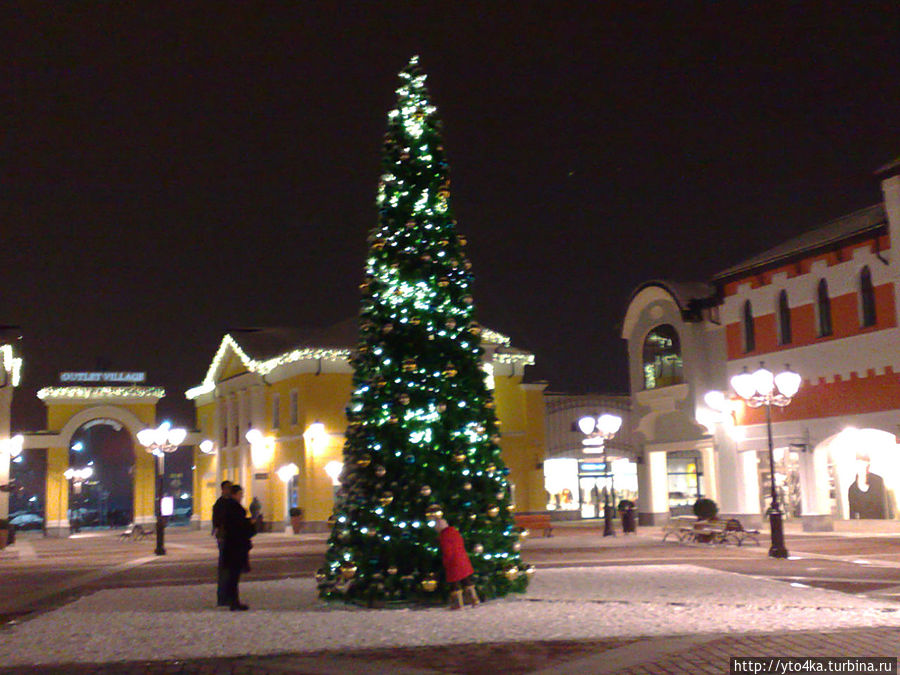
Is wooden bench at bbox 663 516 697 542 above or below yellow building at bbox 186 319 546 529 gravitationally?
below

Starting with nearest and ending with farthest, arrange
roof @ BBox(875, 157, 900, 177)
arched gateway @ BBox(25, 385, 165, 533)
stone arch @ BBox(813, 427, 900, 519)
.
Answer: roof @ BBox(875, 157, 900, 177) → stone arch @ BBox(813, 427, 900, 519) → arched gateway @ BBox(25, 385, 165, 533)

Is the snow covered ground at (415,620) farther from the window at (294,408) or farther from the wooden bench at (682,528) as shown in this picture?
the window at (294,408)

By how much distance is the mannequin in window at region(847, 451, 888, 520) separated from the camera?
3447 centimetres

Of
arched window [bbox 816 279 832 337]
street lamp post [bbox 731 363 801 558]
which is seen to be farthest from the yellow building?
street lamp post [bbox 731 363 801 558]

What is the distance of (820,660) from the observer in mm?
8898

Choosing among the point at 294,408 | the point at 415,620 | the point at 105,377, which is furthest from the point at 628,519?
the point at 105,377

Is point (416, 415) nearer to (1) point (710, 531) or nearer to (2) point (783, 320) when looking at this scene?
(1) point (710, 531)

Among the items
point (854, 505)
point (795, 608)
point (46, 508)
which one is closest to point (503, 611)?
point (795, 608)

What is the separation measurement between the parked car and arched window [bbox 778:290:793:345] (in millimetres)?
43793

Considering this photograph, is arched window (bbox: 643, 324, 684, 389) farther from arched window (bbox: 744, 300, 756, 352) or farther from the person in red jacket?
the person in red jacket

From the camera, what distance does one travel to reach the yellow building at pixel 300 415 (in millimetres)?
42594

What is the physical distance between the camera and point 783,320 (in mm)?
31484

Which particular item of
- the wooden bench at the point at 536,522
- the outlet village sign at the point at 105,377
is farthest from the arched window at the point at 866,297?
the outlet village sign at the point at 105,377

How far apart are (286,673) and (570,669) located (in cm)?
255
